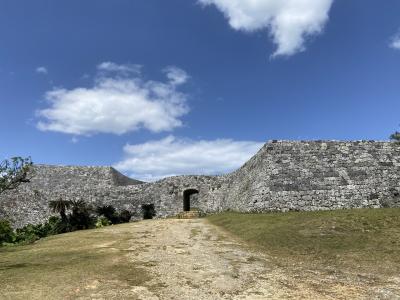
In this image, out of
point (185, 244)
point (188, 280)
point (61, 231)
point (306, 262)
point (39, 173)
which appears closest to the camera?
point (188, 280)

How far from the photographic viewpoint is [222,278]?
11.1 m

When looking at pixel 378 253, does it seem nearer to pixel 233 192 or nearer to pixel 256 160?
pixel 256 160

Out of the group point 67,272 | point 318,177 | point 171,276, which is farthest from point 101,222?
point 171,276

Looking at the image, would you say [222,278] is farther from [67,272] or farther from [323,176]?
[323,176]

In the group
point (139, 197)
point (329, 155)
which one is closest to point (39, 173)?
point (139, 197)

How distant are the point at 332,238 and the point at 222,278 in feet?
21.1

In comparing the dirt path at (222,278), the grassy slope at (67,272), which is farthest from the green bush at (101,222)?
the dirt path at (222,278)

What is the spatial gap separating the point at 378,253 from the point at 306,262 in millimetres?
2445

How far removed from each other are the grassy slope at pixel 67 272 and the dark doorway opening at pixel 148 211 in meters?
21.9

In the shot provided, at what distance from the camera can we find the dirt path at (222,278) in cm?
977

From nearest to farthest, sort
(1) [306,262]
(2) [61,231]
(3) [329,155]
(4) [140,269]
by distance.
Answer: (4) [140,269] → (1) [306,262] → (3) [329,155] → (2) [61,231]

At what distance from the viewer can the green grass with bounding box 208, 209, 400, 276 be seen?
1305 cm

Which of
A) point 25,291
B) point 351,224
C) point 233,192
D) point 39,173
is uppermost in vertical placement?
point 39,173

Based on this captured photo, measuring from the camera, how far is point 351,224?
17484 millimetres
